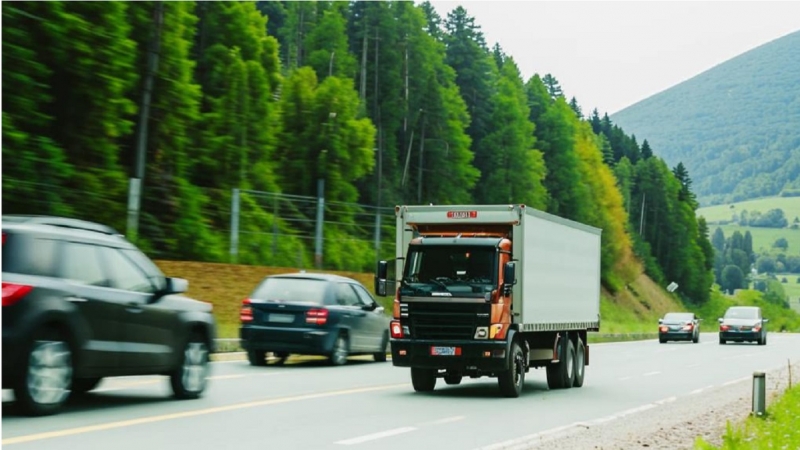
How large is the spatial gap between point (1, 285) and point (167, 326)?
3237 mm

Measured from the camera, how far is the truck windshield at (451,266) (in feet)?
59.7

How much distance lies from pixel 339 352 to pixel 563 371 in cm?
511

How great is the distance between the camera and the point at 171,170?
1721 inches

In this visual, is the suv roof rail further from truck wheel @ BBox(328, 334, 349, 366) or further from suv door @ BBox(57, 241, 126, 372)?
truck wheel @ BBox(328, 334, 349, 366)

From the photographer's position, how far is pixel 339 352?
2416 cm

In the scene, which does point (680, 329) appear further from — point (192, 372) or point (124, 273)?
point (124, 273)

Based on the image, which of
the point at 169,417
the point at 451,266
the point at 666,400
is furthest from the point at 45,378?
the point at 666,400

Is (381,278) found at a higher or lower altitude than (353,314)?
higher

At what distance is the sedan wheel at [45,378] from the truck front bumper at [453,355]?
248 inches

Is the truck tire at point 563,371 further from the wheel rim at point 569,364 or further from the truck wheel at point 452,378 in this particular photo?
the truck wheel at point 452,378

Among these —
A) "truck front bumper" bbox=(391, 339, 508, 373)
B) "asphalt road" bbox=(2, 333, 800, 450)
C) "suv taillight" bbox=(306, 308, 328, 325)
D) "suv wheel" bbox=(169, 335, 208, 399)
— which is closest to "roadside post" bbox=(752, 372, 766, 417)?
"asphalt road" bbox=(2, 333, 800, 450)

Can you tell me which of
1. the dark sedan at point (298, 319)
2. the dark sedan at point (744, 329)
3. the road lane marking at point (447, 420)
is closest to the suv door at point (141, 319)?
the road lane marking at point (447, 420)

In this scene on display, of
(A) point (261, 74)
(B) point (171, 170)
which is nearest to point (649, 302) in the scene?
(A) point (261, 74)

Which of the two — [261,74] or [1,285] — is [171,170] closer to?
[261,74]
